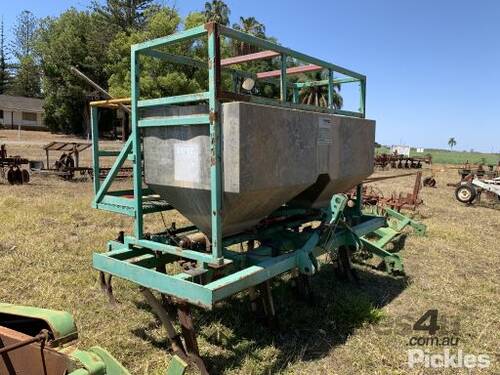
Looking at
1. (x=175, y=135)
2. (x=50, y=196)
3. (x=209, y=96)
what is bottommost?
(x=50, y=196)

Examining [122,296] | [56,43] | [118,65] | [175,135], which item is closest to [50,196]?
[122,296]

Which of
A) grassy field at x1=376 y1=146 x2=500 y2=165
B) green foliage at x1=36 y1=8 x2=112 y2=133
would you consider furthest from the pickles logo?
green foliage at x1=36 y1=8 x2=112 y2=133

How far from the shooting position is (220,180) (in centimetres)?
334

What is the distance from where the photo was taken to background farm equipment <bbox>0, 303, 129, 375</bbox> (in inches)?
91.3

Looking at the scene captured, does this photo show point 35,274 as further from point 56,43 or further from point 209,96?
point 56,43

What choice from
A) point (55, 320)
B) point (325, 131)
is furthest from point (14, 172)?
point (55, 320)

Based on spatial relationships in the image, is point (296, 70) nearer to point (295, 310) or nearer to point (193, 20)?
point (295, 310)

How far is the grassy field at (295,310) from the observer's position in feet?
12.5

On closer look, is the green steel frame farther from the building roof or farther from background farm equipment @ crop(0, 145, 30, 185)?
the building roof

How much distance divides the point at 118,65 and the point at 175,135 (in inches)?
1303

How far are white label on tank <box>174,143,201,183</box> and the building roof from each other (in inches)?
2089

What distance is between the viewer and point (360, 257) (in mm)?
6938

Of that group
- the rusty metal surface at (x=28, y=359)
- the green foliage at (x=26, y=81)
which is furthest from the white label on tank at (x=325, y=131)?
the green foliage at (x=26, y=81)

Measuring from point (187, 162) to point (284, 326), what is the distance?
2.00 meters
